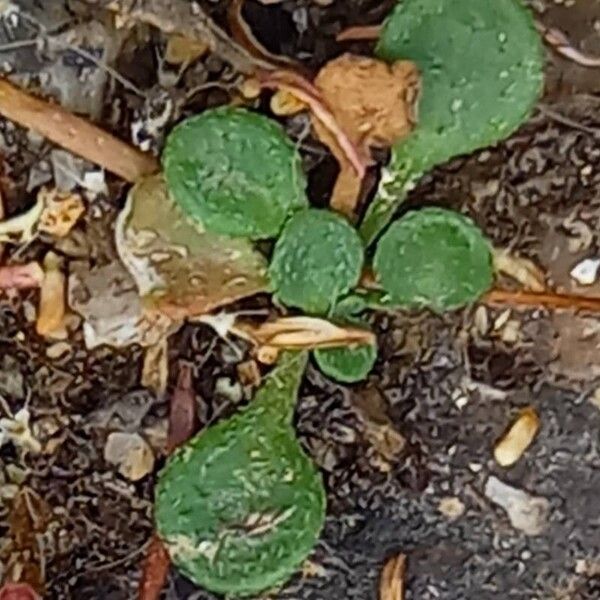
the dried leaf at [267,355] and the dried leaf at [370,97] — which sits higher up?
the dried leaf at [370,97]

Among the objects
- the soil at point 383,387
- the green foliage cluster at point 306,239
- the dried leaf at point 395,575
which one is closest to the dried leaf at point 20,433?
the soil at point 383,387

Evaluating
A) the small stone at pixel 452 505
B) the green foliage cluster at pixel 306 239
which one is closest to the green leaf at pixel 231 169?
the green foliage cluster at pixel 306 239

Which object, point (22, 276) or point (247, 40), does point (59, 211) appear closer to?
point (22, 276)

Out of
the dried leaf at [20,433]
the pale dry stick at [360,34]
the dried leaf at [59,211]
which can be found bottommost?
the dried leaf at [20,433]

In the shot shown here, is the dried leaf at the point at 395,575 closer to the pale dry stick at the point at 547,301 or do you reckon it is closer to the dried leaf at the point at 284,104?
the pale dry stick at the point at 547,301

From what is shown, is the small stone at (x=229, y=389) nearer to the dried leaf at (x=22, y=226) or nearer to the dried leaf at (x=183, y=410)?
the dried leaf at (x=183, y=410)

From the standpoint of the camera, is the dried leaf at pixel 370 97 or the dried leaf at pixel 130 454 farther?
the dried leaf at pixel 130 454
